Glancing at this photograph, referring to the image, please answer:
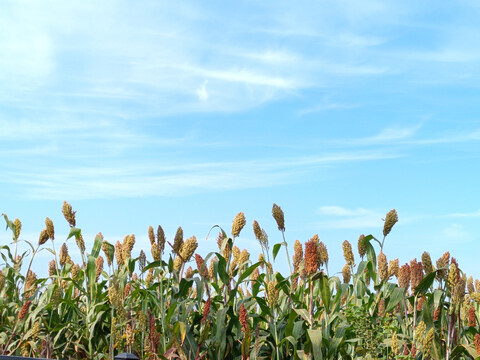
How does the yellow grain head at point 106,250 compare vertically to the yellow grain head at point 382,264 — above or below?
above

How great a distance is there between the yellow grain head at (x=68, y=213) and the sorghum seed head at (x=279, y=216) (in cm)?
151

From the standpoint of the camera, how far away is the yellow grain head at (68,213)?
13.0 ft

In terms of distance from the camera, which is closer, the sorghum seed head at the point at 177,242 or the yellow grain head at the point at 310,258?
the yellow grain head at the point at 310,258

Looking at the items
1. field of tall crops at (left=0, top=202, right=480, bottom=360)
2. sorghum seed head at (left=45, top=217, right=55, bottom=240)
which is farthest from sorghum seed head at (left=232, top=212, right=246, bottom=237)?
sorghum seed head at (left=45, top=217, right=55, bottom=240)

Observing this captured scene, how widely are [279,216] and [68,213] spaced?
1549mm

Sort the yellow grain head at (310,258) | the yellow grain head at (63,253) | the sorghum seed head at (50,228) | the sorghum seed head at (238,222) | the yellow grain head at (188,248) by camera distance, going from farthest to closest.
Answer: the yellow grain head at (63,253), the sorghum seed head at (50,228), the sorghum seed head at (238,222), the yellow grain head at (188,248), the yellow grain head at (310,258)

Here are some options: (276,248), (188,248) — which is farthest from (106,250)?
(276,248)

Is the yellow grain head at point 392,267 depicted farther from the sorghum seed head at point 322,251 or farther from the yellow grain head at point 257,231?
the yellow grain head at point 257,231

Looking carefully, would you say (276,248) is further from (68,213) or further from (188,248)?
(68,213)

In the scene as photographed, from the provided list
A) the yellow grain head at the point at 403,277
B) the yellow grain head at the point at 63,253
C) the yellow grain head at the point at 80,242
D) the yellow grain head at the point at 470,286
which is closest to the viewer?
the yellow grain head at the point at 403,277

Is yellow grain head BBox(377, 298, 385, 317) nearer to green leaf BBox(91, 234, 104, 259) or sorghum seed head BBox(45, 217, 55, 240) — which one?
green leaf BBox(91, 234, 104, 259)

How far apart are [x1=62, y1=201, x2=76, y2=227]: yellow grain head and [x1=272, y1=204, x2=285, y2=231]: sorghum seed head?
1.51 m

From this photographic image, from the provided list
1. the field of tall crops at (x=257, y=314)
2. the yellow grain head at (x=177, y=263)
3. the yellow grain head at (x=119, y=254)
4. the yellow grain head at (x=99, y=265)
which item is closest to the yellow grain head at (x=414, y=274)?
the field of tall crops at (x=257, y=314)

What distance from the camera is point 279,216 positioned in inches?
138
